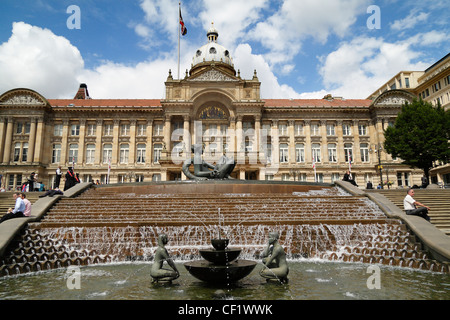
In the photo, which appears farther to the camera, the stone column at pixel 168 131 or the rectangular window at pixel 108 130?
the rectangular window at pixel 108 130

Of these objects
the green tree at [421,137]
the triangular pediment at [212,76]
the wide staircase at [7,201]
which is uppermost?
the triangular pediment at [212,76]

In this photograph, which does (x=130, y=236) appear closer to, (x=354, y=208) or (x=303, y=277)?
Result: (x=303, y=277)

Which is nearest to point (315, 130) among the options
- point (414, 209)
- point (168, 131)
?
point (168, 131)

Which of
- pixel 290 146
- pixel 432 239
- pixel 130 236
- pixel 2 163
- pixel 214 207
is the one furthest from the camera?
pixel 290 146

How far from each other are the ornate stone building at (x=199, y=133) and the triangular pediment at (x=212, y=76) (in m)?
0.16

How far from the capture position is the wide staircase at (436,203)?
1443cm

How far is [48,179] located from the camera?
4903 cm

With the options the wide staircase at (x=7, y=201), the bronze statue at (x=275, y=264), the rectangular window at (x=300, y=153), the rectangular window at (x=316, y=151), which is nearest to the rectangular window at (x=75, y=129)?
the wide staircase at (x=7, y=201)

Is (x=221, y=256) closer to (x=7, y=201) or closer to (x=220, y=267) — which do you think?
(x=220, y=267)

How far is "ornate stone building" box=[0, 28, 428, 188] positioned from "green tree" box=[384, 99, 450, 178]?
36.7 feet

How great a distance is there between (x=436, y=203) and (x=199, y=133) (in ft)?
122

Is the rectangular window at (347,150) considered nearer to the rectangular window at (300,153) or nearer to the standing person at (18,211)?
the rectangular window at (300,153)
